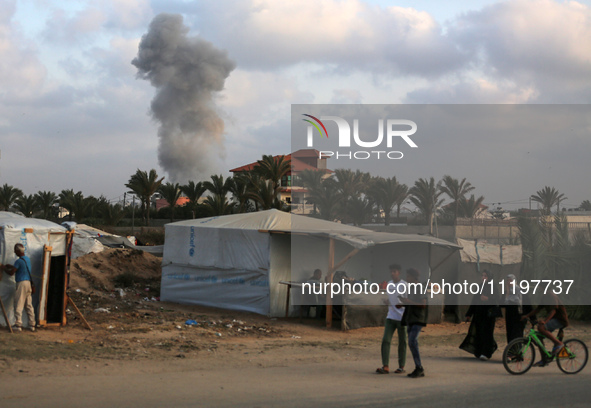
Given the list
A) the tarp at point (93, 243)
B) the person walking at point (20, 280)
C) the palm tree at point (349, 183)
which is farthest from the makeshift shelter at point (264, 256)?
the palm tree at point (349, 183)

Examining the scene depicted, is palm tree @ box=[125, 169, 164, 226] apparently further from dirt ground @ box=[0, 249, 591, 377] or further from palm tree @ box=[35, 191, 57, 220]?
dirt ground @ box=[0, 249, 591, 377]

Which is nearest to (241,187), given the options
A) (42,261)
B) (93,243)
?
(93,243)

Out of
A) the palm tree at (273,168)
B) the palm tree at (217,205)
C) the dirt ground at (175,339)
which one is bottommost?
the dirt ground at (175,339)

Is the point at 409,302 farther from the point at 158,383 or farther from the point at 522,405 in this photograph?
the point at 158,383

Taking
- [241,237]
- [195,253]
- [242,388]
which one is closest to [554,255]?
[241,237]

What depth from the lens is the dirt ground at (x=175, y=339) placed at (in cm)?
927

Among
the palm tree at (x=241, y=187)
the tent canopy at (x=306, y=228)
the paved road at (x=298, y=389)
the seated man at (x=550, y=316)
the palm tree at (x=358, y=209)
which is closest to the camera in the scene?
the paved road at (x=298, y=389)

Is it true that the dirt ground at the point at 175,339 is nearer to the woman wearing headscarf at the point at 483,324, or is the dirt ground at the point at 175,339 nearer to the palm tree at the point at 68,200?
the woman wearing headscarf at the point at 483,324

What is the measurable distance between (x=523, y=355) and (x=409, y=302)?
81.0 inches

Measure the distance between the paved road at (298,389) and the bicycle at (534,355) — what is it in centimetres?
16

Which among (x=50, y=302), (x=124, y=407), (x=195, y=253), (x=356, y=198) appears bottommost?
(x=124, y=407)

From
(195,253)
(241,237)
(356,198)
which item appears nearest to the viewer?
(241,237)

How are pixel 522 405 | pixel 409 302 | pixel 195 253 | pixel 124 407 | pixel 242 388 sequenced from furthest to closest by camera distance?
pixel 195 253 → pixel 409 302 → pixel 242 388 → pixel 522 405 → pixel 124 407

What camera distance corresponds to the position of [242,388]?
7.58 metres
